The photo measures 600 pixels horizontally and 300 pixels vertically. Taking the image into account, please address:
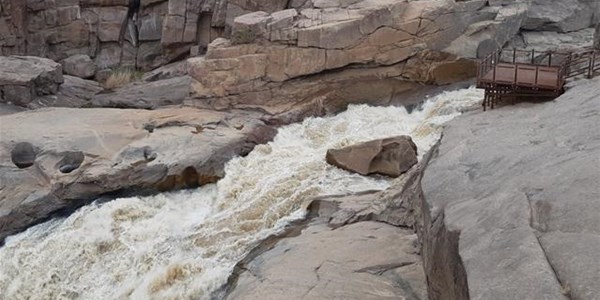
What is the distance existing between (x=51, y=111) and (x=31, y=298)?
8.84 m

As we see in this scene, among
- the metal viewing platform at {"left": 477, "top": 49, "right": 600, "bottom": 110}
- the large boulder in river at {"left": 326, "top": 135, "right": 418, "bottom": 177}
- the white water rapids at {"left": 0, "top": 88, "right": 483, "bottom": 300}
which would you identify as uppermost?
the metal viewing platform at {"left": 477, "top": 49, "right": 600, "bottom": 110}

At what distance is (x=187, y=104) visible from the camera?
22.9 metres

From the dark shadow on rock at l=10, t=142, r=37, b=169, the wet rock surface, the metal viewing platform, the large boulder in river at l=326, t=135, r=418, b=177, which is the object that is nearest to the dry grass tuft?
the wet rock surface

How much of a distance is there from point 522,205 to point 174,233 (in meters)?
9.19

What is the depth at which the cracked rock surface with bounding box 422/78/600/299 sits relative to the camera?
22.3ft

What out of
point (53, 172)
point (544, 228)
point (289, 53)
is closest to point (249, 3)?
point (289, 53)

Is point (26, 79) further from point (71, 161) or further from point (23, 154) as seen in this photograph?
point (71, 161)

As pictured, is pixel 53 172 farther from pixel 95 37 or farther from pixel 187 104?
pixel 95 37

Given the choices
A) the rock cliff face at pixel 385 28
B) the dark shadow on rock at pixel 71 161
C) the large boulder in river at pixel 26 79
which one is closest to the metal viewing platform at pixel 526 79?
the rock cliff face at pixel 385 28

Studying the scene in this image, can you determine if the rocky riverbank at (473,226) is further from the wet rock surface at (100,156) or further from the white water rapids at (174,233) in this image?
the wet rock surface at (100,156)

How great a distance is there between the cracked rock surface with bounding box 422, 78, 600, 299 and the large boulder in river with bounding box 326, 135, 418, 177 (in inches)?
147

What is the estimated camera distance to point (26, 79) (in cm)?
2525

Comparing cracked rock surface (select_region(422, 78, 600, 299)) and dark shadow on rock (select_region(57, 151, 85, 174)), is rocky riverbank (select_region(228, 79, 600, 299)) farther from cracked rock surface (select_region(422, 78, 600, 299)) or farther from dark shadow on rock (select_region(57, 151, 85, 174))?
dark shadow on rock (select_region(57, 151, 85, 174))

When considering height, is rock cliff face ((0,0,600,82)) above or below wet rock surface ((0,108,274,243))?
above
